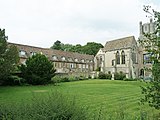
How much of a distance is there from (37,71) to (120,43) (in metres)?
33.5

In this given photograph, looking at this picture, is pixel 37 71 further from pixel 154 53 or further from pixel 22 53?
pixel 154 53

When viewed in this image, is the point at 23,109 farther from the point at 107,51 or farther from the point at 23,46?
the point at 107,51

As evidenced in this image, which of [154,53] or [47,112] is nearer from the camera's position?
[47,112]

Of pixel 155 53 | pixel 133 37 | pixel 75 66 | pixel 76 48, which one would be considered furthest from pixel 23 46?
pixel 155 53

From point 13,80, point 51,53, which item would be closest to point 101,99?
point 13,80

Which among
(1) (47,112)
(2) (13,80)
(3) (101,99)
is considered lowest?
(3) (101,99)

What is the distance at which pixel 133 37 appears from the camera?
2360 inches

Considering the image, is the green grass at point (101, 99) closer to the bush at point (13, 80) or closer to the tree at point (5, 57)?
the tree at point (5, 57)

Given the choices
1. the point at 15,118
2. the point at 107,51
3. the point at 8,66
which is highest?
the point at 107,51

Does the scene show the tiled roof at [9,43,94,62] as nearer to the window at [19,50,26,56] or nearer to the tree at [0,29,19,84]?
the window at [19,50,26,56]

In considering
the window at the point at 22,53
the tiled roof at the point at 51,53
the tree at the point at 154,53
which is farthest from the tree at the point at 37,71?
the tree at the point at 154,53

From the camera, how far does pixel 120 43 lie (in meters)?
62.7

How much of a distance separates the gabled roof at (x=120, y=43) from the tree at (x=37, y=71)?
2978 centimetres

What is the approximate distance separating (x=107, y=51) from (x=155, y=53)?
58.1 metres
